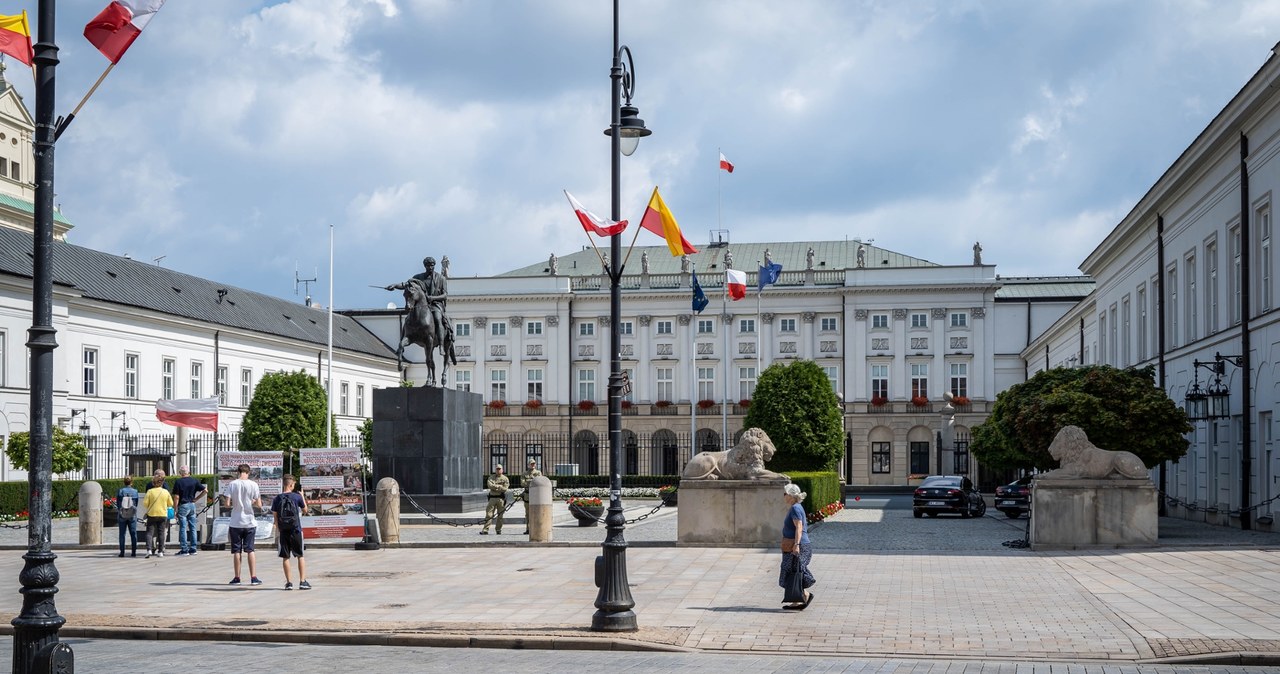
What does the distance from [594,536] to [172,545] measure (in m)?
9.41

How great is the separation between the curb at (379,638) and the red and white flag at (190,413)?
91.8 ft

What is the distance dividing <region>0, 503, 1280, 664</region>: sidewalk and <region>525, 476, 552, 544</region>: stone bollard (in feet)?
1.83

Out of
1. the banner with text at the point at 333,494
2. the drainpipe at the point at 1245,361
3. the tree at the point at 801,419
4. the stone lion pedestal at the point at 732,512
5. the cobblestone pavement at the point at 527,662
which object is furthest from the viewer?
the tree at the point at 801,419

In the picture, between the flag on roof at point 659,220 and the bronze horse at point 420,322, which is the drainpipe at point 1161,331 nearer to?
the bronze horse at point 420,322

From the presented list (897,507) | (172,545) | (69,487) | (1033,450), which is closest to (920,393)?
(897,507)

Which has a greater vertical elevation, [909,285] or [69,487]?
[909,285]

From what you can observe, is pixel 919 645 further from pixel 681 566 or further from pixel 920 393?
pixel 920 393

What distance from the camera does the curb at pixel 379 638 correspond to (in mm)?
14961

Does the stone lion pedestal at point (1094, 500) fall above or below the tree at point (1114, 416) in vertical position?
below

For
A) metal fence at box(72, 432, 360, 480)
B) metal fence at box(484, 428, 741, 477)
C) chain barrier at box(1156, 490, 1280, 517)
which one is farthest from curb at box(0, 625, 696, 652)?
metal fence at box(484, 428, 741, 477)

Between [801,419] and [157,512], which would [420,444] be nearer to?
[157,512]

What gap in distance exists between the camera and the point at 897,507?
55688 mm

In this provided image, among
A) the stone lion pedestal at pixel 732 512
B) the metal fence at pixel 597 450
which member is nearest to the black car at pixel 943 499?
the stone lion pedestal at pixel 732 512

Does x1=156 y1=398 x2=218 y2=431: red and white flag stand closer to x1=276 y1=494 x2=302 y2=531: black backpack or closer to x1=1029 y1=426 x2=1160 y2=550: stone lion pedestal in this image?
x1=276 y1=494 x2=302 y2=531: black backpack
